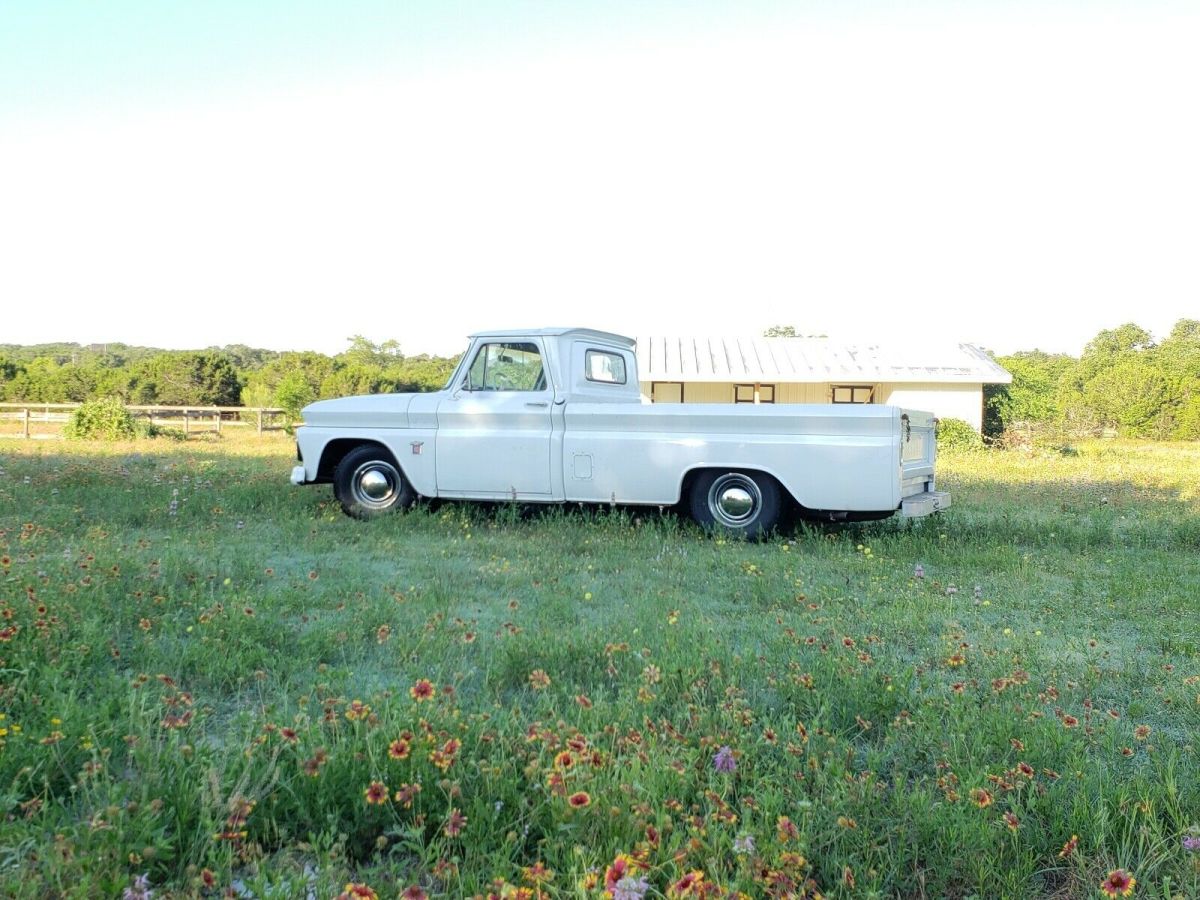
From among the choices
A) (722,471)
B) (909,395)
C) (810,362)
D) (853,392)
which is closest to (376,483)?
(722,471)

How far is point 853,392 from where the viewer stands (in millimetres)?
28344

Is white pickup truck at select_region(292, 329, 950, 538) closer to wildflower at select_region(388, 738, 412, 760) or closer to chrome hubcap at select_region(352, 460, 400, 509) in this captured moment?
chrome hubcap at select_region(352, 460, 400, 509)

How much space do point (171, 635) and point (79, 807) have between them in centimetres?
175

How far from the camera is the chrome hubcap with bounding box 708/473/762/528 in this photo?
7.95 metres

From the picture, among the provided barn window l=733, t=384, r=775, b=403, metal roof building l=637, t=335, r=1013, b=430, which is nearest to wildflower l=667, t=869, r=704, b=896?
metal roof building l=637, t=335, r=1013, b=430

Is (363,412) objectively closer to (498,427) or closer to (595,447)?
(498,427)

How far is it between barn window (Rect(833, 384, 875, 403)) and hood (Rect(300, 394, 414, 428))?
21099mm

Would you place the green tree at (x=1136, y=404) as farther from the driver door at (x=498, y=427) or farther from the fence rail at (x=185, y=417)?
the driver door at (x=498, y=427)

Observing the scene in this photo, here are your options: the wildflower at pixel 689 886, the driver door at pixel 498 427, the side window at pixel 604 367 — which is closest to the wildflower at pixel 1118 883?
the wildflower at pixel 689 886

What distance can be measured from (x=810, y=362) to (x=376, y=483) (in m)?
20.7

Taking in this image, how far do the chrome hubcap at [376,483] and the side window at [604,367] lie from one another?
2.16 metres

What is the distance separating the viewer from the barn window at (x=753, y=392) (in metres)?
28.7

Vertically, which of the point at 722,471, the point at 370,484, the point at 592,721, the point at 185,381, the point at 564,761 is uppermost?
the point at 185,381

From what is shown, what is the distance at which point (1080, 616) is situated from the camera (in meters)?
5.27
